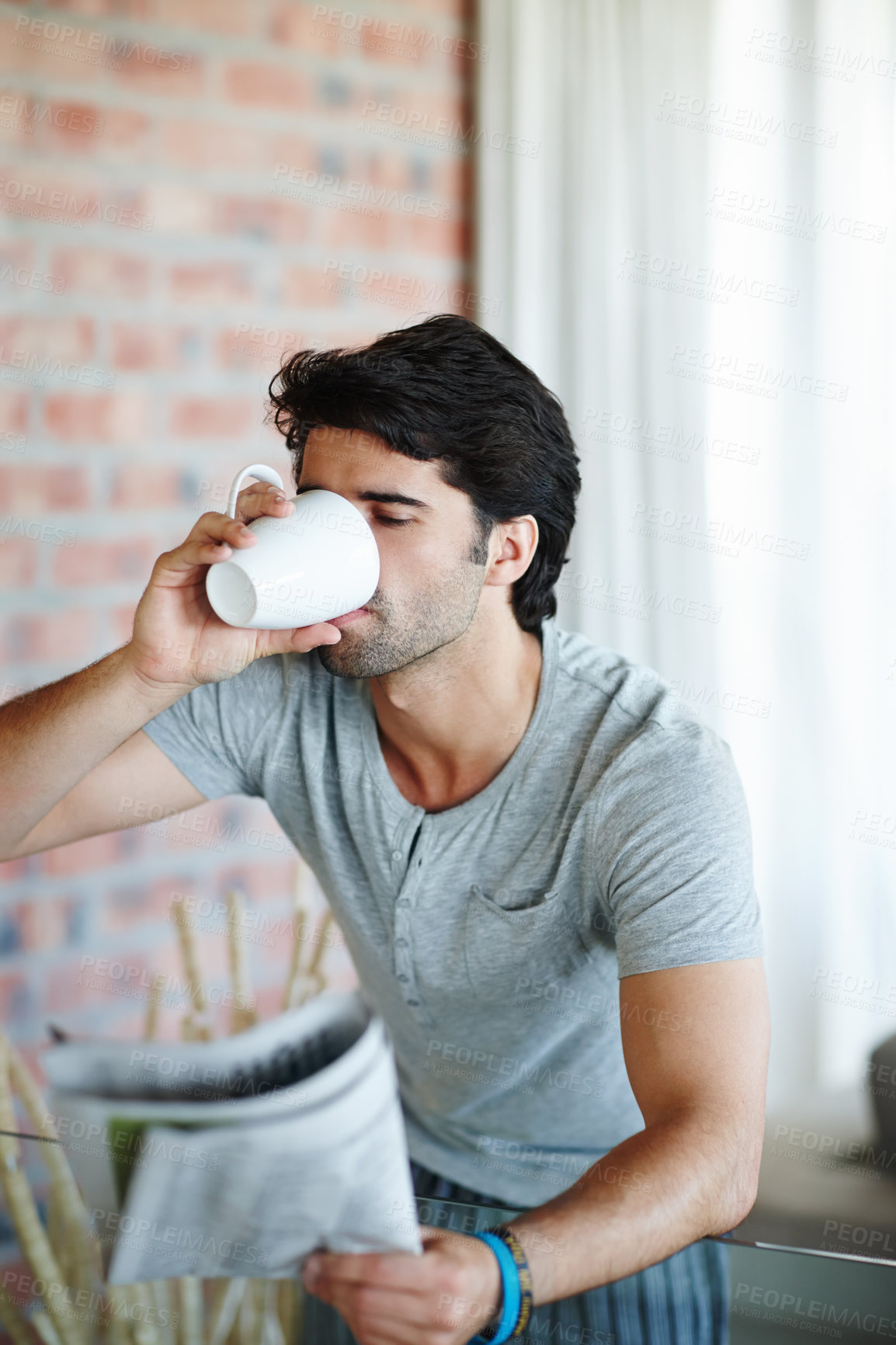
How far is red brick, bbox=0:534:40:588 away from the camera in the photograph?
1.59 metres

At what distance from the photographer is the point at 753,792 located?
5.33ft

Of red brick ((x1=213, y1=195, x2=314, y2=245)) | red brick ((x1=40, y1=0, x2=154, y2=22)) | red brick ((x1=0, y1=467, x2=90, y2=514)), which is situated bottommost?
red brick ((x1=0, y1=467, x2=90, y2=514))

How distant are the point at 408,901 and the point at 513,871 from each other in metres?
0.12

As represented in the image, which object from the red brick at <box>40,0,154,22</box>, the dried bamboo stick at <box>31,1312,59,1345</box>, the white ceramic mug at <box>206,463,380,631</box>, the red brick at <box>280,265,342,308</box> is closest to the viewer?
the dried bamboo stick at <box>31,1312,59,1345</box>

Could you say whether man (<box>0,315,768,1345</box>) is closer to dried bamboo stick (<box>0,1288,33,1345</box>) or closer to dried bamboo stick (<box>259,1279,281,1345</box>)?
dried bamboo stick (<box>259,1279,281,1345</box>)

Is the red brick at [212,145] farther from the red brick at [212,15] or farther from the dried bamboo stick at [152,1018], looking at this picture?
the dried bamboo stick at [152,1018]

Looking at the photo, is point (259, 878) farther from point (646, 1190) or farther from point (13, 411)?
point (646, 1190)

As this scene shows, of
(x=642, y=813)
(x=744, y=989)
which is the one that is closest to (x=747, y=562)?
(x=642, y=813)

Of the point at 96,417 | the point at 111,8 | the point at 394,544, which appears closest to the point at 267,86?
the point at 111,8

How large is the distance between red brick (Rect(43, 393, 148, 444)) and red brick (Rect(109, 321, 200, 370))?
5 cm

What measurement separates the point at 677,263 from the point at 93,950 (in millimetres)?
1357

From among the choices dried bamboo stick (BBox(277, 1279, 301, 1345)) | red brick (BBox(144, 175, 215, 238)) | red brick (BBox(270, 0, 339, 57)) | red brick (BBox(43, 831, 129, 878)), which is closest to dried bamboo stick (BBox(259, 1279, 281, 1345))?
dried bamboo stick (BBox(277, 1279, 301, 1345))

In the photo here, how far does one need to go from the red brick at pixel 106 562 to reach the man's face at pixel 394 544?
0.65 metres

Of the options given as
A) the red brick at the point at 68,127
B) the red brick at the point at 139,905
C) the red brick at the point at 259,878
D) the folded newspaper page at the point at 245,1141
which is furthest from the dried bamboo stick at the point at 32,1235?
the red brick at the point at 68,127
